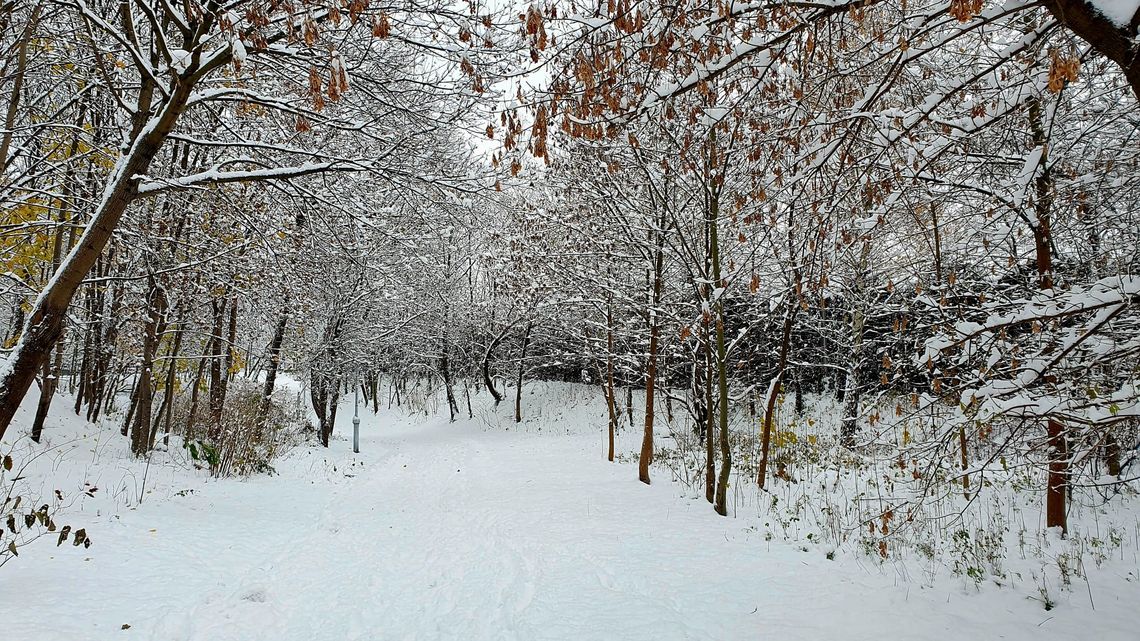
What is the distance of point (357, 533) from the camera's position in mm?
6922

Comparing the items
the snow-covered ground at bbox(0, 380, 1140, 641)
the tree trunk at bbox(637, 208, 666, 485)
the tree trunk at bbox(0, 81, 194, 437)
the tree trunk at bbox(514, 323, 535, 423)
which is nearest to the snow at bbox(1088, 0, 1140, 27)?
the snow-covered ground at bbox(0, 380, 1140, 641)

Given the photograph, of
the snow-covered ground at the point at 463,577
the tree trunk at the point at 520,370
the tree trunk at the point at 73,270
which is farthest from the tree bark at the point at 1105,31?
the tree trunk at the point at 520,370

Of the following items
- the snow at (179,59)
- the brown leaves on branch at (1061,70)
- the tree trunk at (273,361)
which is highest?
the snow at (179,59)

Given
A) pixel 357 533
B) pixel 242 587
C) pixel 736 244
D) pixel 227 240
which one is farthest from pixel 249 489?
pixel 736 244

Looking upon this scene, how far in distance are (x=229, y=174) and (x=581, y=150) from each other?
5.65m

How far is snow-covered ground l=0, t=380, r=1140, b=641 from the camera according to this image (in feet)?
12.6

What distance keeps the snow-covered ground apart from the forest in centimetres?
5

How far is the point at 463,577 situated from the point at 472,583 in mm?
211

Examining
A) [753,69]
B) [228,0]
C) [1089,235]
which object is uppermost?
[228,0]

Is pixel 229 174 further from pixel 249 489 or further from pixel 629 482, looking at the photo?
pixel 629 482

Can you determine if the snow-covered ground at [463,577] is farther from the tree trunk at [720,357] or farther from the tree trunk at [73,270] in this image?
the tree trunk at [73,270]

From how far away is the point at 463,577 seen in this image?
526 centimetres

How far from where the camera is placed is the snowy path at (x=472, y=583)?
383cm

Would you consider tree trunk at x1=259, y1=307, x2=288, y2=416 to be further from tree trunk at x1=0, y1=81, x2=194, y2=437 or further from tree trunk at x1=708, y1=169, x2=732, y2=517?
tree trunk at x1=708, y1=169, x2=732, y2=517
